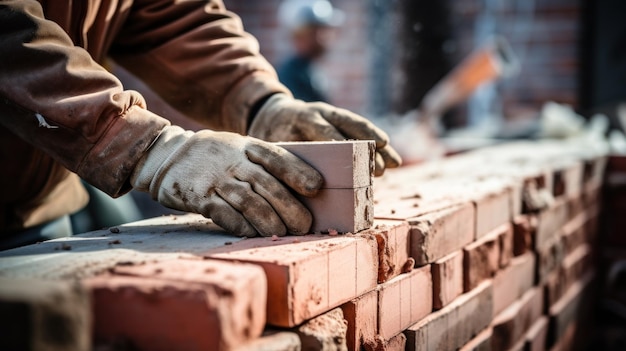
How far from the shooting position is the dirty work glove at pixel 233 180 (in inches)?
60.9

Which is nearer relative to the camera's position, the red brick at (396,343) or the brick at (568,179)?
the red brick at (396,343)

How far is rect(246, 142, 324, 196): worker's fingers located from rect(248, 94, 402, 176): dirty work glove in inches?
17.2

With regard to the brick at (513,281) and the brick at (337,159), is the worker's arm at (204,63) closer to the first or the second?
the brick at (337,159)

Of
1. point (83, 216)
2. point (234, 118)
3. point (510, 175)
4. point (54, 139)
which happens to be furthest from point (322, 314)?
point (83, 216)

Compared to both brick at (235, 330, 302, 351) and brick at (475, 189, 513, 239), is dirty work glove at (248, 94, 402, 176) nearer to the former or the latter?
brick at (475, 189, 513, 239)

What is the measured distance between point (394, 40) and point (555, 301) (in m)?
5.03

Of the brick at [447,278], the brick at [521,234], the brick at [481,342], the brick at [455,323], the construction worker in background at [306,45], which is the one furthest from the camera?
the construction worker in background at [306,45]

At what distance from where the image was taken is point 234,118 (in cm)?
229

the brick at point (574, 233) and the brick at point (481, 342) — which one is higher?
the brick at point (481, 342)

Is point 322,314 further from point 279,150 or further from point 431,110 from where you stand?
point 431,110

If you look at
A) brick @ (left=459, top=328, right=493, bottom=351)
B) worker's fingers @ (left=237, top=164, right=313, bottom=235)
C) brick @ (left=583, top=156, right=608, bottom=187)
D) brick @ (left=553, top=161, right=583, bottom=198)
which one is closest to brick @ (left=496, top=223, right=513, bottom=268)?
brick @ (left=459, top=328, right=493, bottom=351)

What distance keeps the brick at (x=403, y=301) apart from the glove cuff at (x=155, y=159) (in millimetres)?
607

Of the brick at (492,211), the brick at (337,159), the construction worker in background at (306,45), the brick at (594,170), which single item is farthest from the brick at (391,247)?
the construction worker in background at (306,45)

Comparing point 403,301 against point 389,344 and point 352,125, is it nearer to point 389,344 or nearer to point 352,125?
point 389,344
